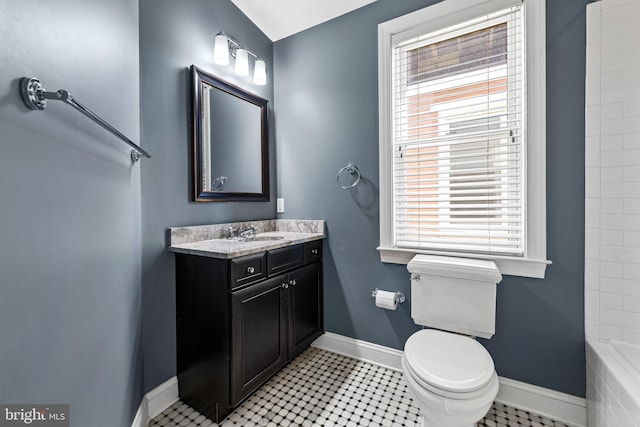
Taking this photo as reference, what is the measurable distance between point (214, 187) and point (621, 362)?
234 cm

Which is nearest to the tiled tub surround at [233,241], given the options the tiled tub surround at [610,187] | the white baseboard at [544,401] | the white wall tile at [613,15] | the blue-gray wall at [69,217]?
the blue-gray wall at [69,217]

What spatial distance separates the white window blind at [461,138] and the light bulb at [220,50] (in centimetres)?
114

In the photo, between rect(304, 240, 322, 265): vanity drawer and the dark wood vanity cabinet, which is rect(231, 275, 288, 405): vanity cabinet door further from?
rect(304, 240, 322, 265): vanity drawer

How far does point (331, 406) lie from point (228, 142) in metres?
1.82

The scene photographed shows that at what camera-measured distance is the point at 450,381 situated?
45.4 inches

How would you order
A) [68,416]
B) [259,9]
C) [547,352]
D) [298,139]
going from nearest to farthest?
1. [68,416]
2. [547,352]
3. [259,9]
4. [298,139]

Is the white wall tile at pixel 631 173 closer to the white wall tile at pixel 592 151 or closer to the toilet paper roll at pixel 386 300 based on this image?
the white wall tile at pixel 592 151

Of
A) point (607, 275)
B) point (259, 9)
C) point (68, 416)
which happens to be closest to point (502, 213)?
point (607, 275)

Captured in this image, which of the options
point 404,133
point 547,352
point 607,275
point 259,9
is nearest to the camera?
point 607,275

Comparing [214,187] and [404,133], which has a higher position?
[404,133]

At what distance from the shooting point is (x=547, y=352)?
1.56m

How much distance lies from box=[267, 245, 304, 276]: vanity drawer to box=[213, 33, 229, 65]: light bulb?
1290mm

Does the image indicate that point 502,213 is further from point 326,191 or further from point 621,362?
point 326,191

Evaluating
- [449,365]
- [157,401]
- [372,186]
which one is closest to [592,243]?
[449,365]
